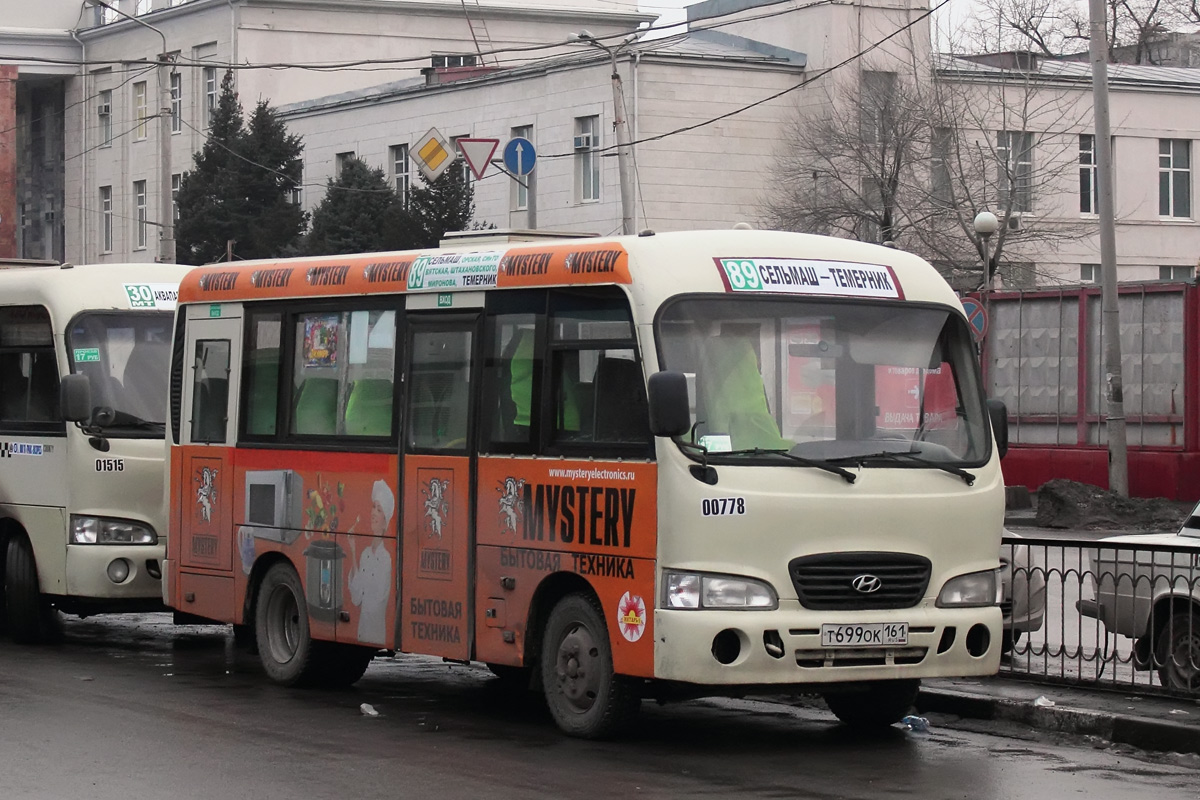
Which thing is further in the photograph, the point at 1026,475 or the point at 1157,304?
the point at 1026,475

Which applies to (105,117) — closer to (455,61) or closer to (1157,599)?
(455,61)

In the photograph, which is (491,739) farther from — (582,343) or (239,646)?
(239,646)

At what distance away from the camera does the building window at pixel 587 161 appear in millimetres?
48781

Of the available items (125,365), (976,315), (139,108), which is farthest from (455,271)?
(139,108)

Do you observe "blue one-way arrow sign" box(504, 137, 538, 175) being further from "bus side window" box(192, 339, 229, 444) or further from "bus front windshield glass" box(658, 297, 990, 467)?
"bus front windshield glass" box(658, 297, 990, 467)

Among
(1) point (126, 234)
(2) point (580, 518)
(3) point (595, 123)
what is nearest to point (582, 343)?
(2) point (580, 518)

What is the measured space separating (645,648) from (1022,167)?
139 ft

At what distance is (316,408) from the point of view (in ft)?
39.5

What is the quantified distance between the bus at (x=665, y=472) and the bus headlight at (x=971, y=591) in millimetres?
14

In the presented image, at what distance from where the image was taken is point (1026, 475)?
31078 millimetres

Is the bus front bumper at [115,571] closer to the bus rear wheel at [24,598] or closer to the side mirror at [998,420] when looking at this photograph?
the bus rear wheel at [24,598]

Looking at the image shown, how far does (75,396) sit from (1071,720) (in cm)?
726

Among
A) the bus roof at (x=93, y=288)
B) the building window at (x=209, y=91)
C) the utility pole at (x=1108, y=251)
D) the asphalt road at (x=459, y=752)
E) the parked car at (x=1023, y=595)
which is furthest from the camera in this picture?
the building window at (x=209, y=91)

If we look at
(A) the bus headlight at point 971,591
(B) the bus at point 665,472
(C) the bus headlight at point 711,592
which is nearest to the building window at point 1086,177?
(B) the bus at point 665,472
